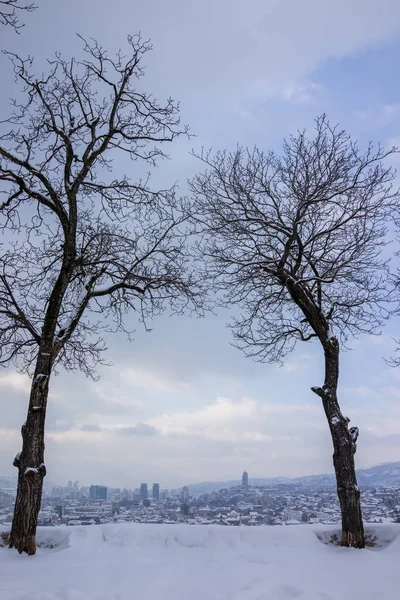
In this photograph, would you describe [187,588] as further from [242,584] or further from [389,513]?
[389,513]

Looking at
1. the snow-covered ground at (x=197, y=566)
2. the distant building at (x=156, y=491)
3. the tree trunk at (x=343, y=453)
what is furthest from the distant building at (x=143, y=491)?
the tree trunk at (x=343, y=453)

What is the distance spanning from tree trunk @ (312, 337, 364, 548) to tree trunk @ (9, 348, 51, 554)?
16.7 feet

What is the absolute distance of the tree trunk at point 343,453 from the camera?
26.9 feet

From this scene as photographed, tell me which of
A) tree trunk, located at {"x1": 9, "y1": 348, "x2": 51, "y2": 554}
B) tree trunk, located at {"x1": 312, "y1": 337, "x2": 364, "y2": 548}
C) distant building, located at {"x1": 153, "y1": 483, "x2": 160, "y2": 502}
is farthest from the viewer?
distant building, located at {"x1": 153, "y1": 483, "x2": 160, "y2": 502}

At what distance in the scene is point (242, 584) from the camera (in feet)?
16.8

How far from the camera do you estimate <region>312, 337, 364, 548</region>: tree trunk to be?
323 inches

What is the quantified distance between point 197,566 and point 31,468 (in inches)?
115

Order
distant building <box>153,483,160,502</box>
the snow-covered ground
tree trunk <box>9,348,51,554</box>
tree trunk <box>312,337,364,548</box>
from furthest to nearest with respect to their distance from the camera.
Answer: distant building <box>153,483,160,502</box> → tree trunk <box>312,337,364,548</box> → tree trunk <box>9,348,51,554</box> → the snow-covered ground

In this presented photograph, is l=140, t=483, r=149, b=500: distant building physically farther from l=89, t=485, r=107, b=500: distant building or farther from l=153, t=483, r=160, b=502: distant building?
l=89, t=485, r=107, b=500: distant building

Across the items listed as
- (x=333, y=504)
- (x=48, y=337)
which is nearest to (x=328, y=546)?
(x=333, y=504)

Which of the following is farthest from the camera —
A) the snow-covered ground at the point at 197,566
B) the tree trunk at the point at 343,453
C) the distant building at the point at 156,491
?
the distant building at the point at 156,491

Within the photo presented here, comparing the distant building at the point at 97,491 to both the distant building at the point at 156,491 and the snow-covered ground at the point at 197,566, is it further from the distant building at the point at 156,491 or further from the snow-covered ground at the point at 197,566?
the snow-covered ground at the point at 197,566

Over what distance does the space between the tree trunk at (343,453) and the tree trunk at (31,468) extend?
508cm

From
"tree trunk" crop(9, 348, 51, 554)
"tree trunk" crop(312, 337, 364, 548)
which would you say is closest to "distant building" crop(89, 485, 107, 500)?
"tree trunk" crop(9, 348, 51, 554)
